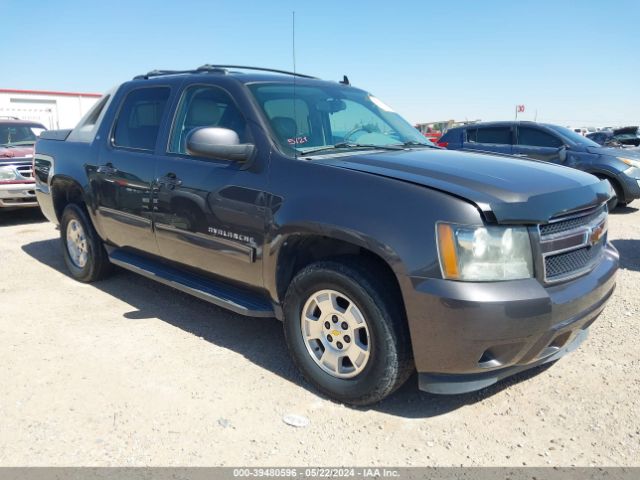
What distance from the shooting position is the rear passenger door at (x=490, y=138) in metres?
10.00

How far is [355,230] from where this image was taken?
2646mm

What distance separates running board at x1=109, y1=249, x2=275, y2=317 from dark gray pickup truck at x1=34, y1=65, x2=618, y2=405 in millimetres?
15

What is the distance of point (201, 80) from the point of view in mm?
3762

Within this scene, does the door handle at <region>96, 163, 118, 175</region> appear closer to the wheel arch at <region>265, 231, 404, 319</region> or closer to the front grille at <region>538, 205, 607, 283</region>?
the wheel arch at <region>265, 231, 404, 319</region>

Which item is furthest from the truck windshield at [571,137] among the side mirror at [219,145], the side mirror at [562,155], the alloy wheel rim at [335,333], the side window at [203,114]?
the alloy wheel rim at [335,333]

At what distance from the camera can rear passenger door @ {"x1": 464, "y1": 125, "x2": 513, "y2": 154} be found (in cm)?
1000

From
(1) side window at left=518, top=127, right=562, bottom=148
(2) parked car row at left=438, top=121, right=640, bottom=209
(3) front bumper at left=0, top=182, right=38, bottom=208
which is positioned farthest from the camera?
(1) side window at left=518, top=127, right=562, bottom=148

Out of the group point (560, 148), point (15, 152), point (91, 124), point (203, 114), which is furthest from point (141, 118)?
point (560, 148)

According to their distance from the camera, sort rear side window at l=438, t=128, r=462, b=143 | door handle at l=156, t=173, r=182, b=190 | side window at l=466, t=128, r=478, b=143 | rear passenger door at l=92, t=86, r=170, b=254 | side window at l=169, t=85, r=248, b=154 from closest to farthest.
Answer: side window at l=169, t=85, r=248, b=154, door handle at l=156, t=173, r=182, b=190, rear passenger door at l=92, t=86, r=170, b=254, side window at l=466, t=128, r=478, b=143, rear side window at l=438, t=128, r=462, b=143

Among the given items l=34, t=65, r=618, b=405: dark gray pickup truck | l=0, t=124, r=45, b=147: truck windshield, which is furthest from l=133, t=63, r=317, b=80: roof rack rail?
l=0, t=124, r=45, b=147: truck windshield

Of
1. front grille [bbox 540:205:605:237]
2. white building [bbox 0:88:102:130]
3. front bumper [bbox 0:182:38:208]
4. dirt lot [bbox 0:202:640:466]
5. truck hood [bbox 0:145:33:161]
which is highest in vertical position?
white building [bbox 0:88:102:130]

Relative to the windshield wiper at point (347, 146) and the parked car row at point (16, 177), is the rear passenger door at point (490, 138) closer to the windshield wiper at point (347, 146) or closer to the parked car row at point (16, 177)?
the windshield wiper at point (347, 146)

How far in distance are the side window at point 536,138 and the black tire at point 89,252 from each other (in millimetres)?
7790

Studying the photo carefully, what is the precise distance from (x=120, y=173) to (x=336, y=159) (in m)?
2.10
